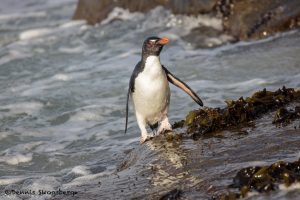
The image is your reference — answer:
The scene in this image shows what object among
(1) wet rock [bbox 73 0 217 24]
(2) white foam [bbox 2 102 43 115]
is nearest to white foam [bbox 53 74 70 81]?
(2) white foam [bbox 2 102 43 115]

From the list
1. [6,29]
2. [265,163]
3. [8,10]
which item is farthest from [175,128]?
[8,10]

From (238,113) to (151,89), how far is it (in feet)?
2.81

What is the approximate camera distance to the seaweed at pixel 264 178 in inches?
163

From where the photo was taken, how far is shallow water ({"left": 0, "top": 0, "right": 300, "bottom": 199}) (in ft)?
23.6


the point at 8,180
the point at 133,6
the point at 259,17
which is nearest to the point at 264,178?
the point at 8,180

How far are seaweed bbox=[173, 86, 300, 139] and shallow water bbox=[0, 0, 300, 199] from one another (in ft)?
3.15

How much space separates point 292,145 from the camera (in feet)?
16.0

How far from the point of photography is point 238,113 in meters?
5.78

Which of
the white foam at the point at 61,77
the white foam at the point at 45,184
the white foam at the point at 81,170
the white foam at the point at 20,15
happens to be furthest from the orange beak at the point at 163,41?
the white foam at the point at 20,15

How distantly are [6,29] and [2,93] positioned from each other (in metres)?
4.88

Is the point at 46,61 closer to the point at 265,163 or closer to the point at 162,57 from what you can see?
the point at 162,57

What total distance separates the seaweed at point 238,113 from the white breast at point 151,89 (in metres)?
0.37

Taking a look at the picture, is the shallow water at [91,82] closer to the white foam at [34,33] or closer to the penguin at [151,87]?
the white foam at [34,33]

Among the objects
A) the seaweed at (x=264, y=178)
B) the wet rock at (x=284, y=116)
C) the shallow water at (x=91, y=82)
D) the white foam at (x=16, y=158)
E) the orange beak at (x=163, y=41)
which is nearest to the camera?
the seaweed at (x=264, y=178)
